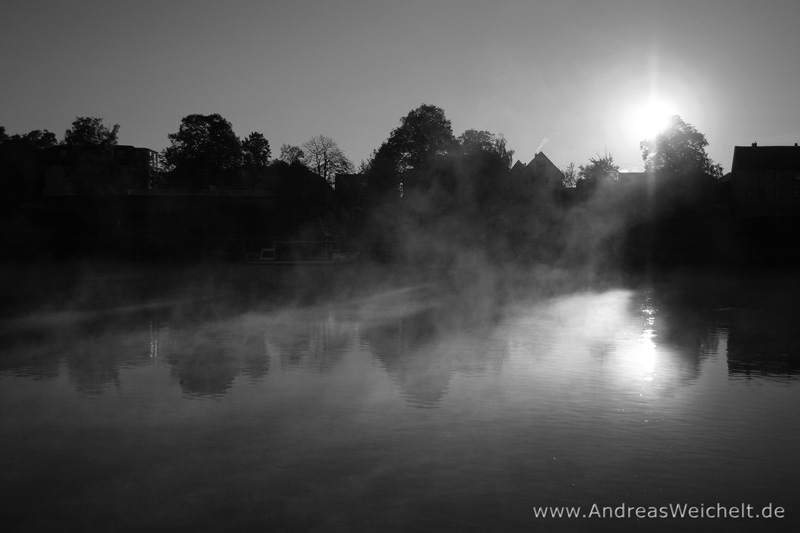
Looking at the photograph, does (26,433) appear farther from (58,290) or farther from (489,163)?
(489,163)

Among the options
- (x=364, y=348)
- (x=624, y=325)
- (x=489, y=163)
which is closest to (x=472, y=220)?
(x=489, y=163)

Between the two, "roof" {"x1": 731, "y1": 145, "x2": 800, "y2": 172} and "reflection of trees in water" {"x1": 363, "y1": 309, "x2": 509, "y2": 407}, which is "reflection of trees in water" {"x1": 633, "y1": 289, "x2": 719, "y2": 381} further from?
"roof" {"x1": 731, "y1": 145, "x2": 800, "y2": 172}

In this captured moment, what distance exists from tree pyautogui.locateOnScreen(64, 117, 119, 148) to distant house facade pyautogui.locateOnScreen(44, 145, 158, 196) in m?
0.76

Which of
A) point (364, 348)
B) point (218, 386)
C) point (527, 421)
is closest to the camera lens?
point (527, 421)

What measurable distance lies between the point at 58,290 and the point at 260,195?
5563 centimetres

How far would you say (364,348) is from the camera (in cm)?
1897

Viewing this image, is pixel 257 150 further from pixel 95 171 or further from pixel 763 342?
pixel 763 342

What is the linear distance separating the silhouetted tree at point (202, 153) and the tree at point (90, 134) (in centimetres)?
1615

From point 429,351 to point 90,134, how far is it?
285ft

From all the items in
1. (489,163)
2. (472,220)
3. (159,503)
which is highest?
(489,163)

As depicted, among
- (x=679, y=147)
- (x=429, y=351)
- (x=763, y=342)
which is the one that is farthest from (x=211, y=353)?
(x=679, y=147)

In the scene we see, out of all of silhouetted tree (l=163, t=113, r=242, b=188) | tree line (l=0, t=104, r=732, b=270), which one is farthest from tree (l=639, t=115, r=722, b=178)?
silhouetted tree (l=163, t=113, r=242, b=188)

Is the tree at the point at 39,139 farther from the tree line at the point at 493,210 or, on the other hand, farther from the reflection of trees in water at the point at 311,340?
the reflection of trees in water at the point at 311,340

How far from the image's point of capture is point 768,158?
11556 centimetres
